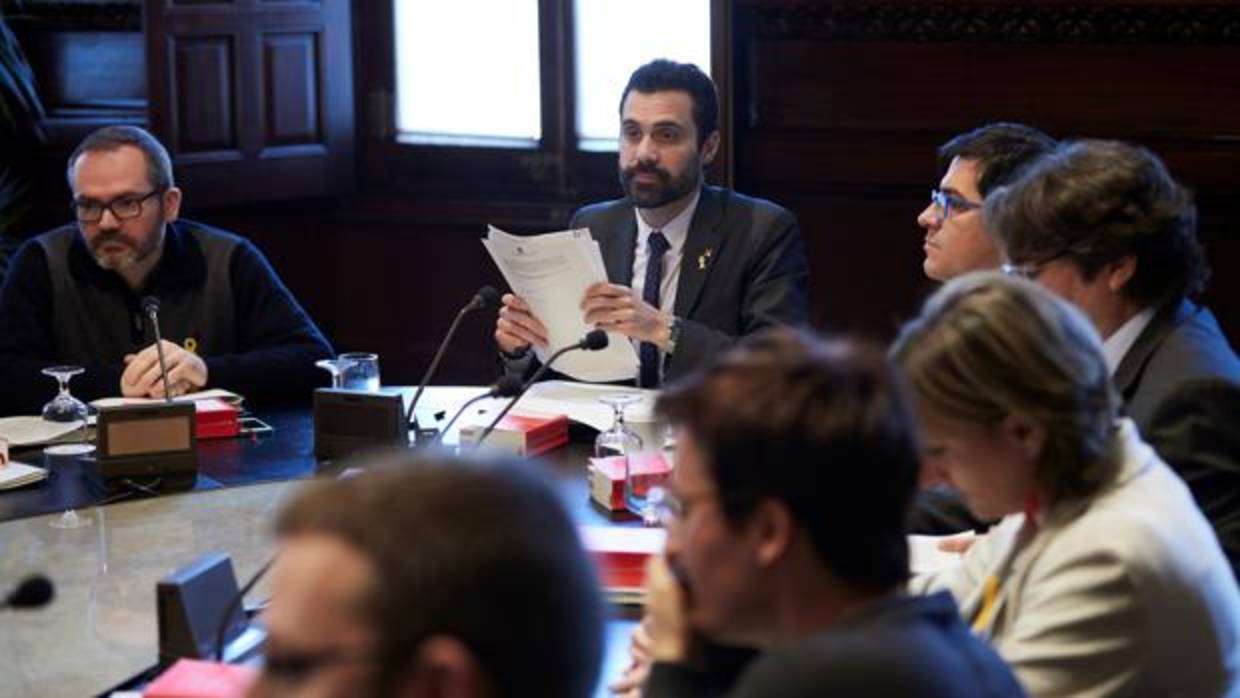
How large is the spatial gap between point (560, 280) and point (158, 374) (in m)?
0.80

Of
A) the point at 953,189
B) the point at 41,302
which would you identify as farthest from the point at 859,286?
the point at 41,302

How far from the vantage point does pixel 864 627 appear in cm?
162

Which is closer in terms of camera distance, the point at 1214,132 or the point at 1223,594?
the point at 1223,594

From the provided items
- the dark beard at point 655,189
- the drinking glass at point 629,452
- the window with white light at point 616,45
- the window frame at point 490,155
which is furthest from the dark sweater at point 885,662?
the window frame at point 490,155

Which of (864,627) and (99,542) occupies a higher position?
(864,627)

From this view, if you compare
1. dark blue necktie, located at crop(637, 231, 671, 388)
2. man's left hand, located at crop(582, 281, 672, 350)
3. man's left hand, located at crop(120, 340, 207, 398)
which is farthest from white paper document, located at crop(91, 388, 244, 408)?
dark blue necktie, located at crop(637, 231, 671, 388)

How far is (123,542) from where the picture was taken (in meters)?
3.08

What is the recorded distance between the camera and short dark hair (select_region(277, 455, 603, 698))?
1318 millimetres

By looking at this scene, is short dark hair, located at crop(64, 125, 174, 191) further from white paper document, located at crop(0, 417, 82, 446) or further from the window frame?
the window frame

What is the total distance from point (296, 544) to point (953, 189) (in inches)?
96.5

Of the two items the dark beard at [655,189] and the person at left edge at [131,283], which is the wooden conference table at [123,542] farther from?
the dark beard at [655,189]

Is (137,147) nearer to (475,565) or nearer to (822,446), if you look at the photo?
(822,446)

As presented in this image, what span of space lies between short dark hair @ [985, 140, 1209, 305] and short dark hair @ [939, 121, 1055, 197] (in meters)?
0.70

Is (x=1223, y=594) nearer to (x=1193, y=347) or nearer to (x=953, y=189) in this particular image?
(x=1193, y=347)
